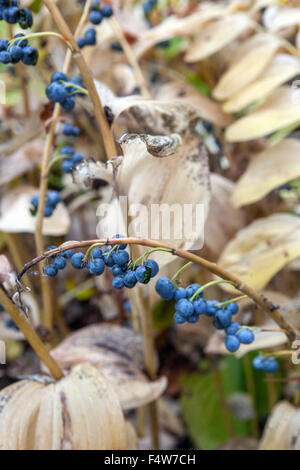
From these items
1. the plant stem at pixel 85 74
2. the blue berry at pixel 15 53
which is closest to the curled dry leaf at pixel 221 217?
the plant stem at pixel 85 74

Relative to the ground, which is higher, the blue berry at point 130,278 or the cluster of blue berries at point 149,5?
the cluster of blue berries at point 149,5

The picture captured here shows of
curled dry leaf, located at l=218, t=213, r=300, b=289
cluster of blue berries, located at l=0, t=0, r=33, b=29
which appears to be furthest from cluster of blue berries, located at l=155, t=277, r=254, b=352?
cluster of blue berries, located at l=0, t=0, r=33, b=29

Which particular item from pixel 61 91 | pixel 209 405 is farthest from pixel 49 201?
pixel 209 405

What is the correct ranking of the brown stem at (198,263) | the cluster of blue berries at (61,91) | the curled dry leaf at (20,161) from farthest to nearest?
the curled dry leaf at (20,161) < the cluster of blue berries at (61,91) < the brown stem at (198,263)

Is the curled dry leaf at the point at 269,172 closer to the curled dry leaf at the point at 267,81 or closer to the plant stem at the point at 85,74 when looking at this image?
the curled dry leaf at the point at 267,81

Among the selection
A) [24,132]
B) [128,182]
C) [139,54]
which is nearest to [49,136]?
[128,182]

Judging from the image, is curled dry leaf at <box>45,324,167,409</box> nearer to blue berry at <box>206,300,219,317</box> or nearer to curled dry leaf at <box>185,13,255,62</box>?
blue berry at <box>206,300,219,317</box>
